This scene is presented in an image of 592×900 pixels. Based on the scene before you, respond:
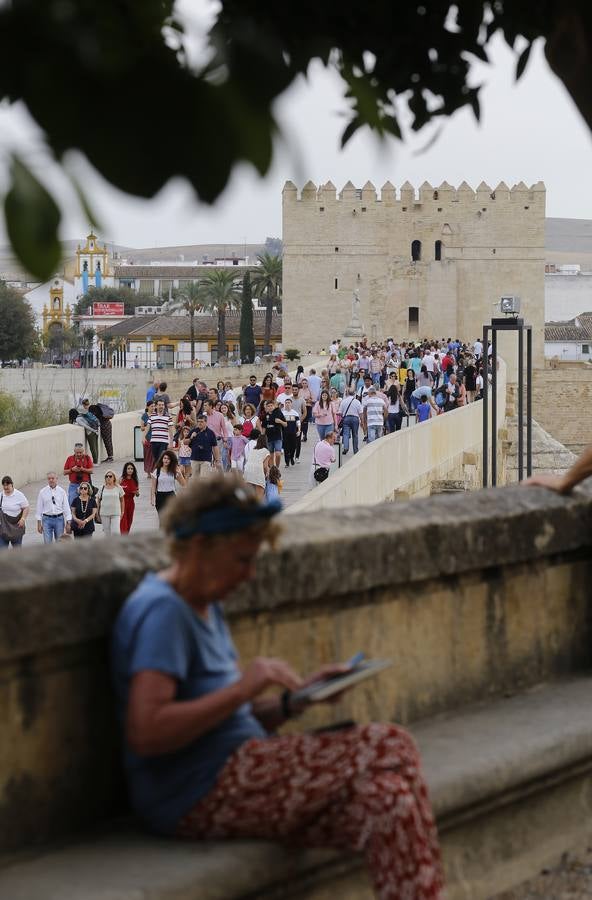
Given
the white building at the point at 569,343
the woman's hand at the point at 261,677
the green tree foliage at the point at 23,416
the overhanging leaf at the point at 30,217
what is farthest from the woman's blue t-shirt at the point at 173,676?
the white building at the point at 569,343

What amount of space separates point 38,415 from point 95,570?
3389cm

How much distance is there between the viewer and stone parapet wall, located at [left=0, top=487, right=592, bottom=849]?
2988mm

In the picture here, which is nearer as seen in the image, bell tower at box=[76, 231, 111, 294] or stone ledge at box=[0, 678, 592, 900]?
stone ledge at box=[0, 678, 592, 900]

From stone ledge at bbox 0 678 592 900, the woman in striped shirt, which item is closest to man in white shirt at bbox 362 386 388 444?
the woman in striped shirt

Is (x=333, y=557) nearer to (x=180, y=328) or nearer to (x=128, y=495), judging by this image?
(x=128, y=495)

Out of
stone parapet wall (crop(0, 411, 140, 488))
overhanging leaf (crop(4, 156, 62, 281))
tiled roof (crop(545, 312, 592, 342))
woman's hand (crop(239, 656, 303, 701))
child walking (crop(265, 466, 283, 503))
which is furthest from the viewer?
tiled roof (crop(545, 312, 592, 342))

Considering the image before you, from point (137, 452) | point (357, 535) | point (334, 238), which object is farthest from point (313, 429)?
point (334, 238)

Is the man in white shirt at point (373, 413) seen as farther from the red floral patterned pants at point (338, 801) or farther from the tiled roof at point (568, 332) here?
the tiled roof at point (568, 332)

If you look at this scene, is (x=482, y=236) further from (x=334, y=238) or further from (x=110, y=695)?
(x=110, y=695)

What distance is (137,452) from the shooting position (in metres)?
26.8

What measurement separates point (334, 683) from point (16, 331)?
82.1 m

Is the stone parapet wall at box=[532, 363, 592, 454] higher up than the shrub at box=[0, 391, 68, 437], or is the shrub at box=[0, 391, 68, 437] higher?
the shrub at box=[0, 391, 68, 437]

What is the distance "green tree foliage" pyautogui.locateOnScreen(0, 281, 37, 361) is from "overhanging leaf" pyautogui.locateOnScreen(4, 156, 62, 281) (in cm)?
7855

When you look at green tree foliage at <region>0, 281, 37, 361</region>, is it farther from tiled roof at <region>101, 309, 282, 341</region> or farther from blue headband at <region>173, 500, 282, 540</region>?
blue headband at <region>173, 500, 282, 540</region>
